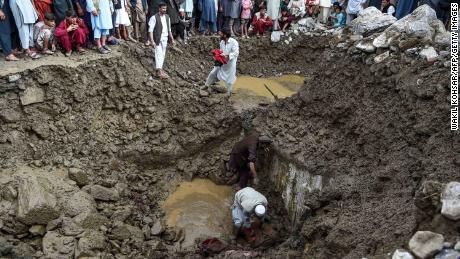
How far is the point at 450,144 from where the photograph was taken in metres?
5.61

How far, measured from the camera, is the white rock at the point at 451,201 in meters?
3.81

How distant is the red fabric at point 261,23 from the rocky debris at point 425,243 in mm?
9730

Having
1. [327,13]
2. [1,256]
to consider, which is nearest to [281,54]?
[327,13]

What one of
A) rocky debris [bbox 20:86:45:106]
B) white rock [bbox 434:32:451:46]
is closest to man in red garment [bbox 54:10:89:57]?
rocky debris [bbox 20:86:45:106]

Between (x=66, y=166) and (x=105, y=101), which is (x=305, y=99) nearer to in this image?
(x=105, y=101)

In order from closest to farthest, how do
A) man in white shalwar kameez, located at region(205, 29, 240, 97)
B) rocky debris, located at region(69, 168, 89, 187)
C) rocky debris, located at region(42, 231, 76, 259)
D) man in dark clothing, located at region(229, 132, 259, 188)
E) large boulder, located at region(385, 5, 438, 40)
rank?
rocky debris, located at region(42, 231, 76, 259) → large boulder, located at region(385, 5, 438, 40) → rocky debris, located at region(69, 168, 89, 187) → man in dark clothing, located at region(229, 132, 259, 188) → man in white shalwar kameez, located at region(205, 29, 240, 97)

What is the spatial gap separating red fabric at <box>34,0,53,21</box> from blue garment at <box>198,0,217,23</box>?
13.6 feet

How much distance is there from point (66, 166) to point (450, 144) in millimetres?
6371

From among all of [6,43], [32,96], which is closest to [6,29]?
[6,43]

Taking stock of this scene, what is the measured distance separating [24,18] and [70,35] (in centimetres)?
90

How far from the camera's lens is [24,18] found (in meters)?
8.19

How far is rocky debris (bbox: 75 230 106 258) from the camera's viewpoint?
6526mm

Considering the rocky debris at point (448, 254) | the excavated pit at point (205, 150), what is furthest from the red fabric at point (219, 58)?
the rocky debris at point (448, 254)

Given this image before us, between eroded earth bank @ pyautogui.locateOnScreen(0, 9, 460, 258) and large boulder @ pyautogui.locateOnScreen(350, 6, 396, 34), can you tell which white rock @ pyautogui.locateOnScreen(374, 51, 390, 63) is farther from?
large boulder @ pyautogui.locateOnScreen(350, 6, 396, 34)
